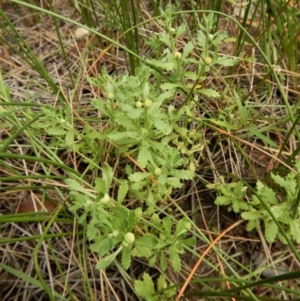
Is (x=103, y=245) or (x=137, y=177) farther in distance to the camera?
(x=137, y=177)

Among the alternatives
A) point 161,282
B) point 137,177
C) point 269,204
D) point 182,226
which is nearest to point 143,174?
point 137,177

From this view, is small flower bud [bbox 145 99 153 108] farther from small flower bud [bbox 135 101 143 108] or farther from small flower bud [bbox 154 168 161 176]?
small flower bud [bbox 154 168 161 176]

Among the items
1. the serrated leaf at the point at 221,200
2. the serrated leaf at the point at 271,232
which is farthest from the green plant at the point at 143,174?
the serrated leaf at the point at 271,232

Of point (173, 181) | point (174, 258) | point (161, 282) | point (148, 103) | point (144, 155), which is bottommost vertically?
point (161, 282)

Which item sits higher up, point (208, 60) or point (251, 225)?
point (208, 60)

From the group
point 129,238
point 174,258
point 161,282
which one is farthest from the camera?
point 161,282

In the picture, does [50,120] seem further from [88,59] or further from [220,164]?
[220,164]

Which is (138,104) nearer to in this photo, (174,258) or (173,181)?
(173,181)

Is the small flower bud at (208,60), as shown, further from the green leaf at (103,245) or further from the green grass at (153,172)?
A: the green leaf at (103,245)
